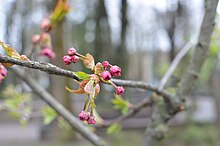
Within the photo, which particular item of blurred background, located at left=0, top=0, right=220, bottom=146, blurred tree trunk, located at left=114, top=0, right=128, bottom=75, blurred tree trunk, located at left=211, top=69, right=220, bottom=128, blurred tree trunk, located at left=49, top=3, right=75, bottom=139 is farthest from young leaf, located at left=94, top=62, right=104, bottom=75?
blurred tree trunk, located at left=114, top=0, right=128, bottom=75

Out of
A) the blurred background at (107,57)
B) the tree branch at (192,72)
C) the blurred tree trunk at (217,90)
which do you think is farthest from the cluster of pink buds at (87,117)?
the blurred tree trunk at (217,90)

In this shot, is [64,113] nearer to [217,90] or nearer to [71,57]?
[71,57]

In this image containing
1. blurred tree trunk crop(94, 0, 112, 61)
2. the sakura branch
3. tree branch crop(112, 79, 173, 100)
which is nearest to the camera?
the sakura branch

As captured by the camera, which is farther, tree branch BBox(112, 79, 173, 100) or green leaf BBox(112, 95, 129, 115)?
green leaf BBox(112, 95, 129, 115)

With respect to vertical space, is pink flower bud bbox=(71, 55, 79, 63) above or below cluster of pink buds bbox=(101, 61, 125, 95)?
above

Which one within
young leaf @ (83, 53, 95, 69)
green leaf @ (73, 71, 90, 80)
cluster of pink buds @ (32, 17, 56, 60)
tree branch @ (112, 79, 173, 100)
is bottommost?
green leaf @ (73, 71, 90, 80)

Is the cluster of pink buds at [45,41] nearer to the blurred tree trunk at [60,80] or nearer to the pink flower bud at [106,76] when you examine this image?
the pink flower bud at [106,76]

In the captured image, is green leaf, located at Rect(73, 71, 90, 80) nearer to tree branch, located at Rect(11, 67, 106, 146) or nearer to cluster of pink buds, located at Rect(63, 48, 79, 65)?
cluster of pink buds, located at Rect(63, 48, 79, 65)

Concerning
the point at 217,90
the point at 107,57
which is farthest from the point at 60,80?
the point at 217,90

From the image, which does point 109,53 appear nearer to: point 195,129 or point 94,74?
point 195,129
